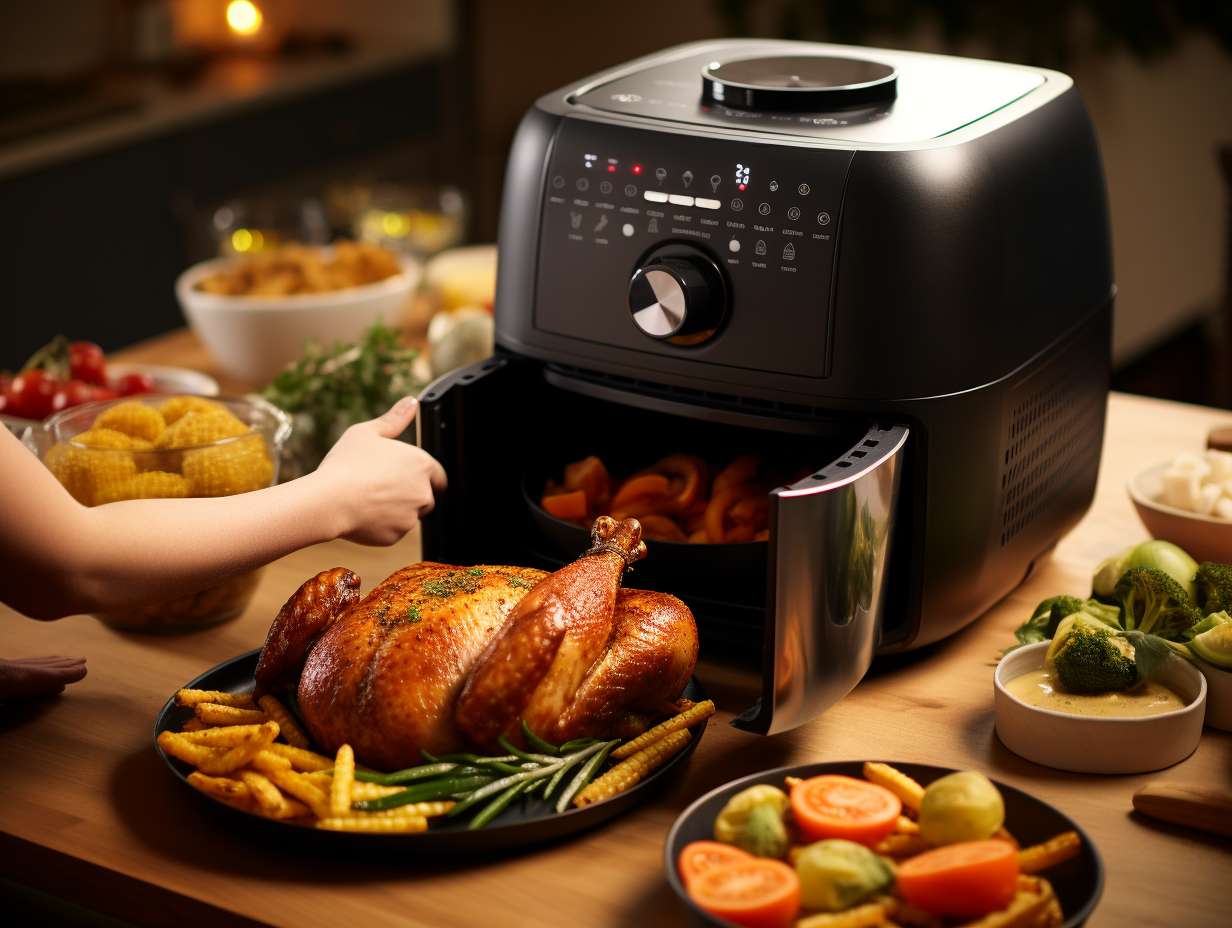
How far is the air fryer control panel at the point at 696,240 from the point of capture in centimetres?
120

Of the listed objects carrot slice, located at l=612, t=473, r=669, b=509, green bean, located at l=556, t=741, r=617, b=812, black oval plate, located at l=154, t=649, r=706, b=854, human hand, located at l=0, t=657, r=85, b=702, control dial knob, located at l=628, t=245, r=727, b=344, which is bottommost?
human hand, located at l=0, t=657, r=85, b=702

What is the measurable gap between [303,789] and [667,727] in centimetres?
28

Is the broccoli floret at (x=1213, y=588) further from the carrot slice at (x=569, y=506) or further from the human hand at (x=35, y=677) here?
the human hand at (x=35, y=677)

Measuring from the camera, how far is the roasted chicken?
1063 millimetres

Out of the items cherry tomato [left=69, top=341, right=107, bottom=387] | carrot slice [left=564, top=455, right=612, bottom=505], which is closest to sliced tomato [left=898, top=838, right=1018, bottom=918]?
carrot slice [left=564, top=455, right=612, bottom=505]

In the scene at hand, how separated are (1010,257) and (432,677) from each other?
0.59 metres

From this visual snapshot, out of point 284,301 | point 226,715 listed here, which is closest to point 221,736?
point 226,715

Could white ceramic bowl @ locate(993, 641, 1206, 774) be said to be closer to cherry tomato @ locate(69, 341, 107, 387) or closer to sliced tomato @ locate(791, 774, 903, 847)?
sliced tomato @ locate(791, 774, 903, 847)

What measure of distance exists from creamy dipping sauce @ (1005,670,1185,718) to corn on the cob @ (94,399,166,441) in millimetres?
846

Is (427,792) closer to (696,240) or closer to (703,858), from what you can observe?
(703,858)

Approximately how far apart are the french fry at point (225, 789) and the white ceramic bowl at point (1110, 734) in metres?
0.59

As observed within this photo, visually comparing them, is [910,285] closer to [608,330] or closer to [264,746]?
[608,330]

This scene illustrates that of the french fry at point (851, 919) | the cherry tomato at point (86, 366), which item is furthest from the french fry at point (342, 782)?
the cherry tomato at point (86, 366)

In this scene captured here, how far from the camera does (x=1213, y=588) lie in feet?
4.19
